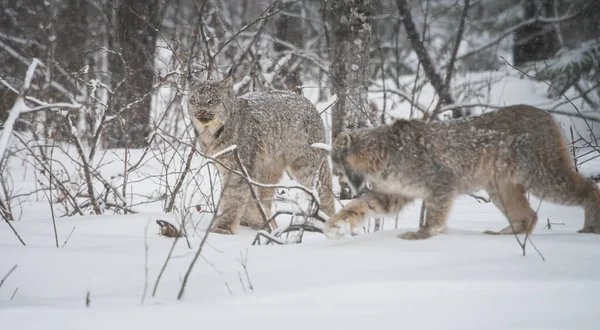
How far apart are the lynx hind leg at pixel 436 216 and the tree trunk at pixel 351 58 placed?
3067 mm

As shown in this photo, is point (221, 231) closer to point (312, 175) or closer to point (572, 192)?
point (312, 175)

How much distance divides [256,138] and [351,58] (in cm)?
163

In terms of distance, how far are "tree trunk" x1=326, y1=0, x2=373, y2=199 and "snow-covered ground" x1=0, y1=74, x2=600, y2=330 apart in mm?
3198

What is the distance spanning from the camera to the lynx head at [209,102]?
19.9 feet

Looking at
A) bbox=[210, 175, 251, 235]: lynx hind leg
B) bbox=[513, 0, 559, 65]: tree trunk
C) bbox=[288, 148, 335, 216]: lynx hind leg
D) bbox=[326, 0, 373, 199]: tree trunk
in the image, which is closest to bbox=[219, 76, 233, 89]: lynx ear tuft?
bbox=[210, 175, 251, 235]: lynx hind leg

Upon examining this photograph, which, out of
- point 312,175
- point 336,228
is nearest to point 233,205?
point 312,175

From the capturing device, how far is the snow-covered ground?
8.22ft

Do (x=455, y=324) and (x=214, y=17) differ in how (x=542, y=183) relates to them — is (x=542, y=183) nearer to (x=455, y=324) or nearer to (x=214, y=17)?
(x=455, y=324)

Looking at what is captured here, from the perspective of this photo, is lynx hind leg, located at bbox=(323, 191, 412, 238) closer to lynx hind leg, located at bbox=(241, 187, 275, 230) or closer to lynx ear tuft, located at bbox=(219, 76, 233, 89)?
lynx hind leg, located at bbox=(241, 187, 275, 230)

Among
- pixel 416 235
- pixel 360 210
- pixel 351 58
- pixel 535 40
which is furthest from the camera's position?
pixel 535 40

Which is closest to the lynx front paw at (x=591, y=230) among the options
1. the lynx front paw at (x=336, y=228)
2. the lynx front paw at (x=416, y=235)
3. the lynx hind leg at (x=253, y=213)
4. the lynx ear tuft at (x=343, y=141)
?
the lynx front paw at (x=416, y=235)

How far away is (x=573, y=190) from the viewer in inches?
158

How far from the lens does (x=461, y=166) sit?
4.15m

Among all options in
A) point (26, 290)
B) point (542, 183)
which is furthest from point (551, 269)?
point (26, 290)
